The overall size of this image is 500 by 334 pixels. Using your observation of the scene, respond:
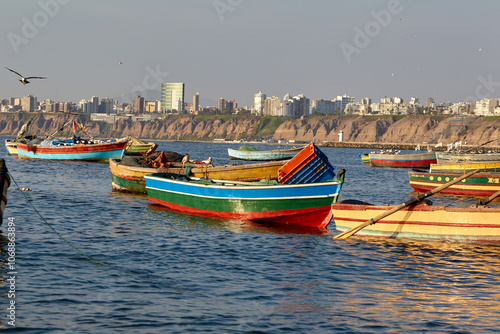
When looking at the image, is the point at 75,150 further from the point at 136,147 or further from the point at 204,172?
the point at 204,172

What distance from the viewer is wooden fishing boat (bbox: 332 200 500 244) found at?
2075 cm

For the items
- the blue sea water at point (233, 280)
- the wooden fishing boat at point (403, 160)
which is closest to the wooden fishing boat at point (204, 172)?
the blue sea water at point (233, 280)

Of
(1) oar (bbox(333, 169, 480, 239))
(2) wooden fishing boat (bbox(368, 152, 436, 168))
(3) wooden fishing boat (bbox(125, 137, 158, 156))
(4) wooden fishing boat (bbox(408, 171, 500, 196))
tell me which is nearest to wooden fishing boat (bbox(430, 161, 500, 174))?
(4) wooden fishing boat (bbox(408, 171, 500, 196))

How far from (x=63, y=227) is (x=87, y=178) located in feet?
83.9

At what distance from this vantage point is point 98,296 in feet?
45.7

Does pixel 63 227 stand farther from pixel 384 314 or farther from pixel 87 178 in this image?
pixel 87 178

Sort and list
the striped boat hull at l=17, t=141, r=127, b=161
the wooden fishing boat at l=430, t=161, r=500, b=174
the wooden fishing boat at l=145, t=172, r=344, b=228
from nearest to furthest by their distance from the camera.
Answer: the wooden fishing boat at l=145, t=172, r=344, b=228
the wooden fishing boat at l=430, t=161, r=500, b=174
the striped boat hull at l=17, t=141, r=127, b=161

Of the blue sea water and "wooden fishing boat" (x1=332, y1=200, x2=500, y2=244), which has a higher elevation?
"wooden fishing boat" (x1=332, y1=200, x2=500, y2=244)

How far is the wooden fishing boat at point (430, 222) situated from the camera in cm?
2075

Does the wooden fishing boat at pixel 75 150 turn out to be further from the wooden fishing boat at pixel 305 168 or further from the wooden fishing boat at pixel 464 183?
the wooden fishing boat at pixel 305 168

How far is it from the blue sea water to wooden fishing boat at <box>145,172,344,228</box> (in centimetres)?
70

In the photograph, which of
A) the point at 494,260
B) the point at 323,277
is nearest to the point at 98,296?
the point at 323,277

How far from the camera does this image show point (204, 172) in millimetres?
31797

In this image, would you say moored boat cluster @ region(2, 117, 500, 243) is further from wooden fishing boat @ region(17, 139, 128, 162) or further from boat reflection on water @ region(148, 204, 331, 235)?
wooden fishing boat @ region(17, 139, 128, 162)
